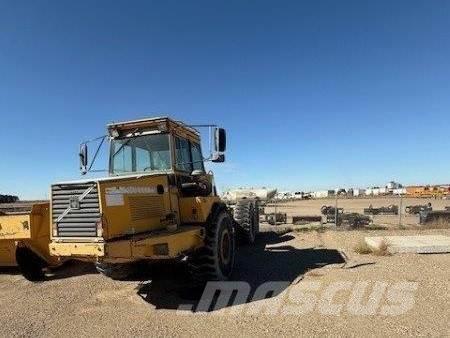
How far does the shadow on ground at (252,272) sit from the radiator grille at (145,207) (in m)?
1.43

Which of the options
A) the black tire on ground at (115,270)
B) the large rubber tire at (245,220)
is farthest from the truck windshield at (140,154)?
the large rubber tire at (245,220)

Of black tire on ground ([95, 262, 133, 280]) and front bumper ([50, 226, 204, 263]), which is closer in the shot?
front bumper ([50, 226, 204, 263])

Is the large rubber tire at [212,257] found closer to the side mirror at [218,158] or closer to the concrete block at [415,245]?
the side mirror at [218,158]

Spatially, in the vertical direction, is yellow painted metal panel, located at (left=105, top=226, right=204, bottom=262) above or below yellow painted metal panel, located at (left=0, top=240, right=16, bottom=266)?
above

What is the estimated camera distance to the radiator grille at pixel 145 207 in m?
6.87

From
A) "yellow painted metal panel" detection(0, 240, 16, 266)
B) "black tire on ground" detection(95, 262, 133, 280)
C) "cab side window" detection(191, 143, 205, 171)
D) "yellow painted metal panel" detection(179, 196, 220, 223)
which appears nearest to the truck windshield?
"yellow painted metal panel" detection(179, 196, 220, 223)

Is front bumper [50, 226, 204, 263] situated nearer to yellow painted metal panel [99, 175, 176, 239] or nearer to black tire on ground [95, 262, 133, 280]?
yellow painted metal panel [99, 175, 176, 239]

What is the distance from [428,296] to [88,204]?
532cm

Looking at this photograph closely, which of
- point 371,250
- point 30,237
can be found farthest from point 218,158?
point 371,250

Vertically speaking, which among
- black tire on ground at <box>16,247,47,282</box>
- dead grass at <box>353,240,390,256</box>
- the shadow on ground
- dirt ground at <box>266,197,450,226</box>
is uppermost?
black tire on ground at <box>16,247,47,282</box>

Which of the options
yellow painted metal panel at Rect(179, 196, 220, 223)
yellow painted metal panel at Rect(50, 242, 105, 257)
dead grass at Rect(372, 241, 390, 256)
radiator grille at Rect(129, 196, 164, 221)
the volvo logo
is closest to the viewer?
yellow painted metal panel at Rect(50, 242, 105, 257)

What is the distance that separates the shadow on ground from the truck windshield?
2.21 metres

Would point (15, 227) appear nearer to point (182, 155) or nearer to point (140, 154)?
point (140, 154)

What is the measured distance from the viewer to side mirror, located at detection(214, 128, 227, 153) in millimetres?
8305
